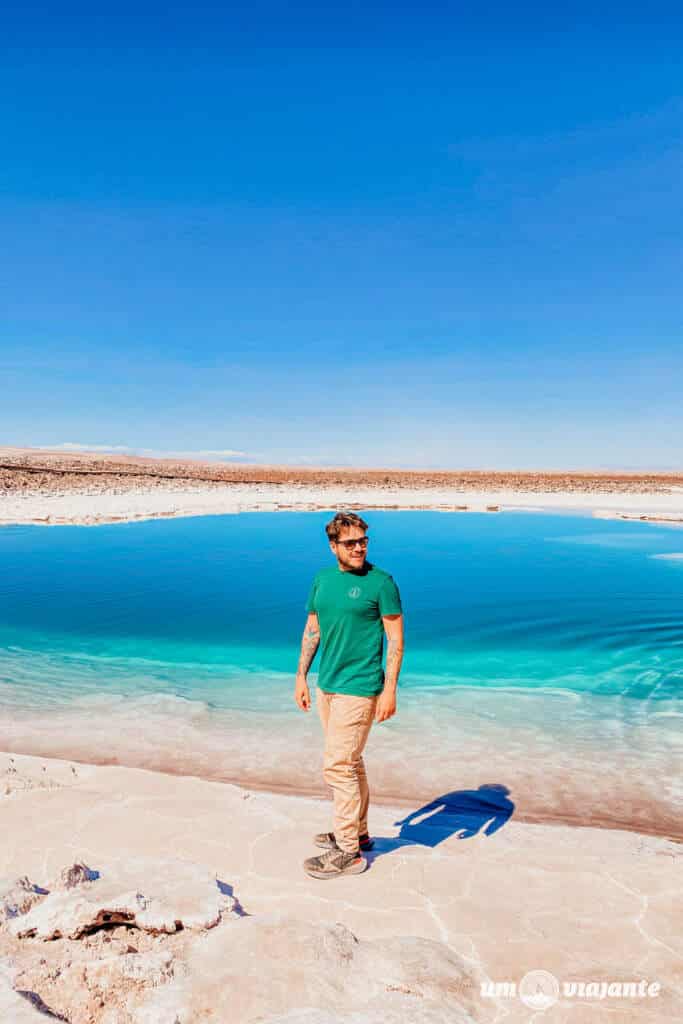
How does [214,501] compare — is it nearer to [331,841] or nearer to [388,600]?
[331,841]

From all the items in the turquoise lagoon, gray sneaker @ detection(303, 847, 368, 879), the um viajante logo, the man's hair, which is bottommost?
the turquoise lagoon

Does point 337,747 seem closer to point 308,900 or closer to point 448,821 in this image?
point 308,900

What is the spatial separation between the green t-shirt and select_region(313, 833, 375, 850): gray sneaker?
0.87 m

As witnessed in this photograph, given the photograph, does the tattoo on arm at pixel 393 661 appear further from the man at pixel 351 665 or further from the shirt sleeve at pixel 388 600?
the shirt sleeve at pixel 388 600

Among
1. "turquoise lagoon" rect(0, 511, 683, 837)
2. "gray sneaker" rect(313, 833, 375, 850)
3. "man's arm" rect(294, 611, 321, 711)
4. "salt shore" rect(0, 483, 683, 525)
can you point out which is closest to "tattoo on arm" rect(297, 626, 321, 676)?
"man's arm" rect(294, 611, 321, 711)

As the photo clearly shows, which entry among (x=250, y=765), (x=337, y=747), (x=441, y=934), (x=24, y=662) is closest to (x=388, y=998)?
(x=441, y=934)

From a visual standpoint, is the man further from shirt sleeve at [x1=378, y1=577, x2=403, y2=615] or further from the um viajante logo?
the um viajante logo

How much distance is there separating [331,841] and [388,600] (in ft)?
4.54

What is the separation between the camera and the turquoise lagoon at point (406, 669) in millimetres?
5598

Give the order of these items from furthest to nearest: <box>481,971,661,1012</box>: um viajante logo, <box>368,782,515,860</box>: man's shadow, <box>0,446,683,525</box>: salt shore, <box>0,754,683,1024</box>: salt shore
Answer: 1. <box>0,446,683,525</box>: salt shore
2. <box>368,782,515,860</box>: man's shadow
3. <box>481,971,661,1012</box>: um viajante logo
4. <box>0,754,683,1024</box>: salt shore

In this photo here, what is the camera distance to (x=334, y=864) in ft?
11.7

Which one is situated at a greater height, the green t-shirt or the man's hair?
the man's hair

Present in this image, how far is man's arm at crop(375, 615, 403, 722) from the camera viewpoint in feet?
11.5

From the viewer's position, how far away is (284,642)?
1026 centimetres
